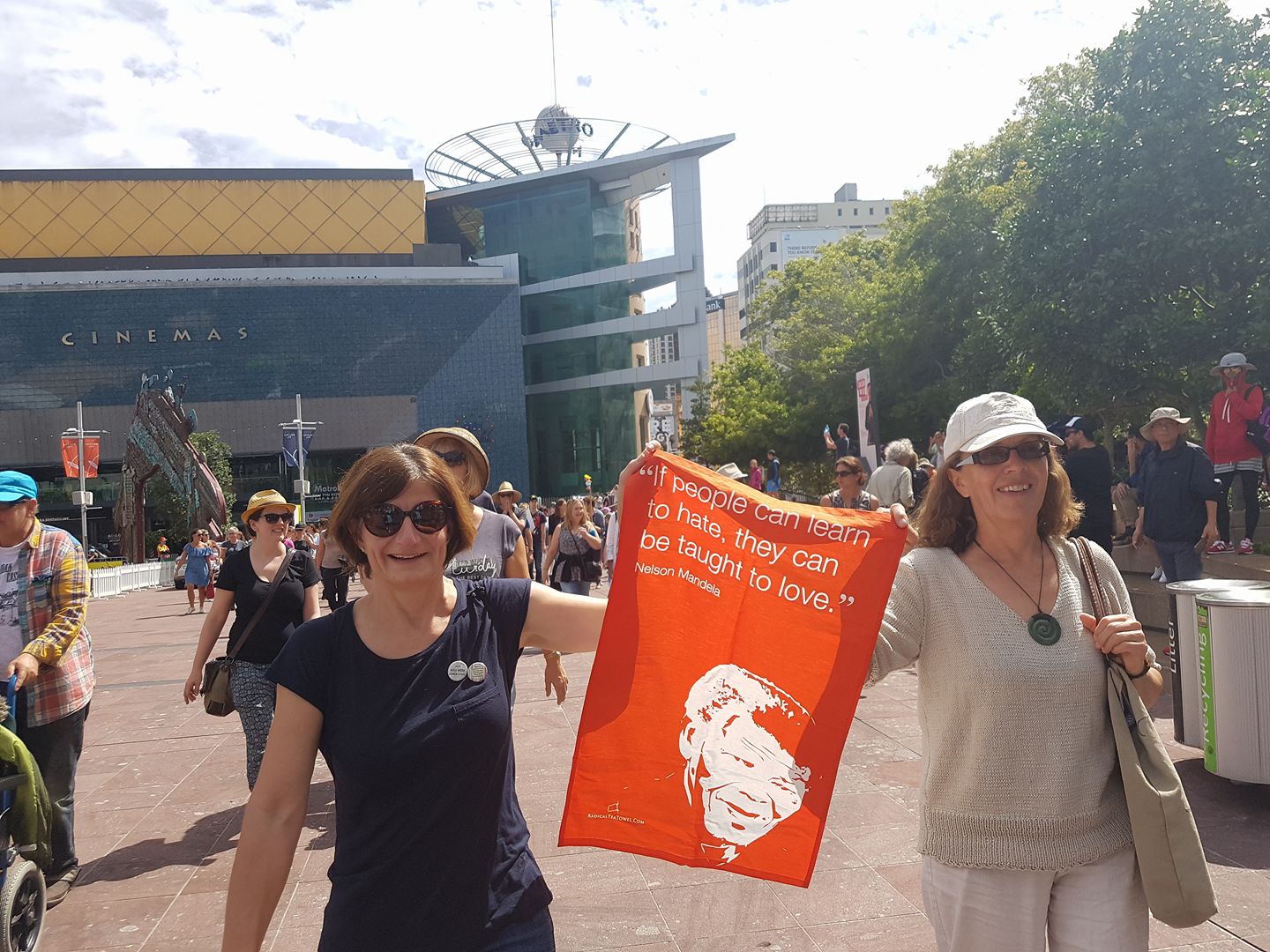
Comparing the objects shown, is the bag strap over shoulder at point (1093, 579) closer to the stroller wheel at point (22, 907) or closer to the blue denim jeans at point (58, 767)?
the stroller wheel at point (22, 907)

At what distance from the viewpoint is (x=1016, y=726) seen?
244 centimetres

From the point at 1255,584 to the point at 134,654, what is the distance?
1349 cm

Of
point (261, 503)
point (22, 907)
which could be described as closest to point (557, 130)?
point (261, 503)

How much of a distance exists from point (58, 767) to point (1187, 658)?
585 centimetres

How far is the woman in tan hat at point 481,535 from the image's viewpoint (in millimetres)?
4523

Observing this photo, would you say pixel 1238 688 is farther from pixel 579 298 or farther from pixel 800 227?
pixel 800 227

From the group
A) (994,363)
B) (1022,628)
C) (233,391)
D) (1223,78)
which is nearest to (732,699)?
(1022,628)

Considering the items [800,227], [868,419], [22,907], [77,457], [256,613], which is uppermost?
[800,227]

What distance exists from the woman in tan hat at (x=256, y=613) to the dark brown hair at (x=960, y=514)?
393 centimetres

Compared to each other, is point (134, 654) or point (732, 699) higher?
point (732, 699)

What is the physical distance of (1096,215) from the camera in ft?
51.2

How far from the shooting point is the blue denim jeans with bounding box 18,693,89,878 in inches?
197

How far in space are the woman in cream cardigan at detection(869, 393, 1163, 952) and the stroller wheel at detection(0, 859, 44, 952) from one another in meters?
3.40

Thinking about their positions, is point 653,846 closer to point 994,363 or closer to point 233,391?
point 994,363
